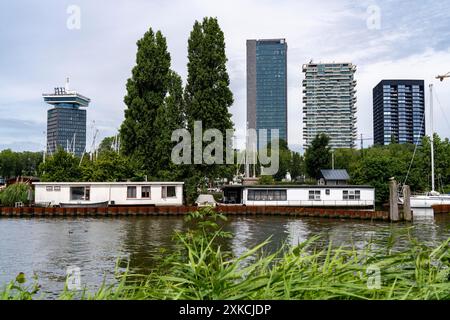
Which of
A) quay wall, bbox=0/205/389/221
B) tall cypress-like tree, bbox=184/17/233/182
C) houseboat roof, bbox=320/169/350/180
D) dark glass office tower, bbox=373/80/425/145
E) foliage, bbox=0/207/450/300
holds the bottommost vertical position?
quay wall, bbox=0/205/389/221

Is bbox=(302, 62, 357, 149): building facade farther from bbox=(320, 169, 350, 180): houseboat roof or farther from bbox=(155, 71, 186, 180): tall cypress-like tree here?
bbox=(155, 71, 186, 180): tall cypress-like tree

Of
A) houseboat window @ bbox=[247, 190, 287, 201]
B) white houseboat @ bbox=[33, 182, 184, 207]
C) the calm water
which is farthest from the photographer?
houseboat window @ bbox=[247, 190, 287, 201]

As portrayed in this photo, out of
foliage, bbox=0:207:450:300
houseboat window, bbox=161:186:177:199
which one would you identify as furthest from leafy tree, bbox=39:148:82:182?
foliage, bbox=0:207:450:300

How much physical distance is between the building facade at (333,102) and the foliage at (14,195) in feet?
468

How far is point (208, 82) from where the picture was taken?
45.8 meters

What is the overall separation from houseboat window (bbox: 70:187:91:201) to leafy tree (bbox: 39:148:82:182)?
14.5ft

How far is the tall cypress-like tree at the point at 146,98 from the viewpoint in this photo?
4544cm

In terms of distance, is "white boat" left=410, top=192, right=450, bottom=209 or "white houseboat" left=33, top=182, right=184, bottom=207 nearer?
"white houseboat" left=33, top=182, right=184, bottom=207

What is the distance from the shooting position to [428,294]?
409 cm

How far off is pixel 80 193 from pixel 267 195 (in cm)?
1939

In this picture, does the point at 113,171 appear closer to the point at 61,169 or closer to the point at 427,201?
the point at 61,169

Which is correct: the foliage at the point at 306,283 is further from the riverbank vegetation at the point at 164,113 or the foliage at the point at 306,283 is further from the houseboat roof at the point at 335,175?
the houseboat roof at the point at 335,175

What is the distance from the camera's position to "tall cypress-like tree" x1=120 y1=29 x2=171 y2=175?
45.4 m
